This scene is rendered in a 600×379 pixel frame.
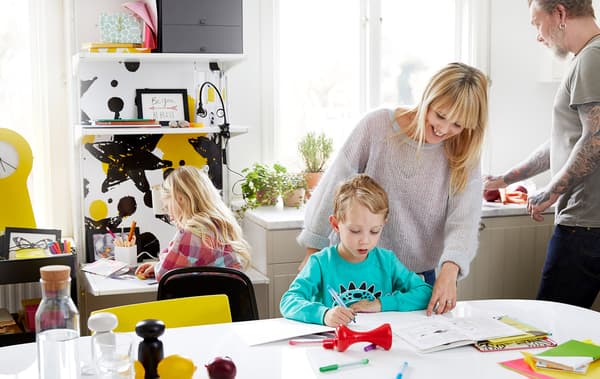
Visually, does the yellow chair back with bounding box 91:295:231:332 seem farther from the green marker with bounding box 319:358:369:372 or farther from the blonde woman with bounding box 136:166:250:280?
the blonde woman with bounding box 136:166:250:280

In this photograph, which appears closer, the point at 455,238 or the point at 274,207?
the point at 455,238

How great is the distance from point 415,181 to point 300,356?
2.69ft

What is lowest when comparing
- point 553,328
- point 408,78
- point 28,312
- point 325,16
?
point 28,312

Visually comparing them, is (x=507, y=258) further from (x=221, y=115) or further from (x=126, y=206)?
(x=126, y=206)

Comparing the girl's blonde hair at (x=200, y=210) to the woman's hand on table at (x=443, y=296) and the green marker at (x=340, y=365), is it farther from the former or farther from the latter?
the green marker at (x=340, y=365)

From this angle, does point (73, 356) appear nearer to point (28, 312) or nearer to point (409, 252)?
point (409, 252)

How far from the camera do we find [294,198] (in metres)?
3.58

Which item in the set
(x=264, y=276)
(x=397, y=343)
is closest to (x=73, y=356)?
(x=397, y=343)

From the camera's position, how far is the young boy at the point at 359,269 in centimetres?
204

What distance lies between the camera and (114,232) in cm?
342

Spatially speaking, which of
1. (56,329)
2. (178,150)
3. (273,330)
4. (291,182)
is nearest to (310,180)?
(291,182)

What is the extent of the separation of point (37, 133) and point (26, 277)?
2.74ft

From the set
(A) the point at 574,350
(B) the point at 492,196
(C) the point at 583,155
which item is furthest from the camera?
(B) the point at 492,196

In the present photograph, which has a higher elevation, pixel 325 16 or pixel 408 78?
pixel 325 16
